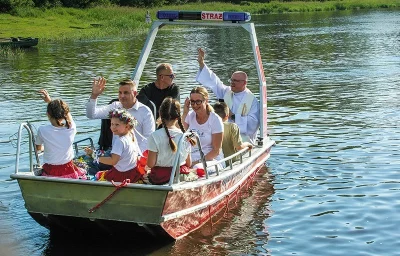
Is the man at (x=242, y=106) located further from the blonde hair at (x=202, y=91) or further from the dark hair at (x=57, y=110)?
the dark hair at (x=57, y=110)

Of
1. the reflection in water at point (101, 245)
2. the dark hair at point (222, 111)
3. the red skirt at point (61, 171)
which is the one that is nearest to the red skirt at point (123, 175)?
the red skirt at point (61, 171)

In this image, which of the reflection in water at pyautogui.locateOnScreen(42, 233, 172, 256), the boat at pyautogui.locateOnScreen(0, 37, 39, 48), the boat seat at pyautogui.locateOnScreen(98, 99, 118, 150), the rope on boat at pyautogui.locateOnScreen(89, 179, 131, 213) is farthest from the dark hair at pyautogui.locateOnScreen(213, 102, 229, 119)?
the boat at pyautogui.locateOnScreen(0, 37, 39, 48)

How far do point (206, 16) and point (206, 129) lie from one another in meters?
2.13

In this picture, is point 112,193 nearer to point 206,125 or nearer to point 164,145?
point 164,145

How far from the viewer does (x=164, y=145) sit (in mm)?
9211

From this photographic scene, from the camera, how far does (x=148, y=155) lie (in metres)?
9.27

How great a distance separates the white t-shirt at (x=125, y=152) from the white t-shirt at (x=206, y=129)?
5.29 feet

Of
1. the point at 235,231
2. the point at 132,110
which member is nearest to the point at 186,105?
the point at 132,110

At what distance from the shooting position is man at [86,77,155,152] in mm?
10617

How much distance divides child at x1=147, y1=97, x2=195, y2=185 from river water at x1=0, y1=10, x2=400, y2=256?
3.11ft

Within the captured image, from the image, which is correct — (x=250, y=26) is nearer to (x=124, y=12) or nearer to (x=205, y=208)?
(x=205, y=208)

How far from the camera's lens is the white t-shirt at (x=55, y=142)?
9422mm

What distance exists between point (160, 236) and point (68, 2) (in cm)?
6574

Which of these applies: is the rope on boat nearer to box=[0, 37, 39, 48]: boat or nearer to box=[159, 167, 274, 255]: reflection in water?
box=[159, 167, 274, 255]: reflection in water
